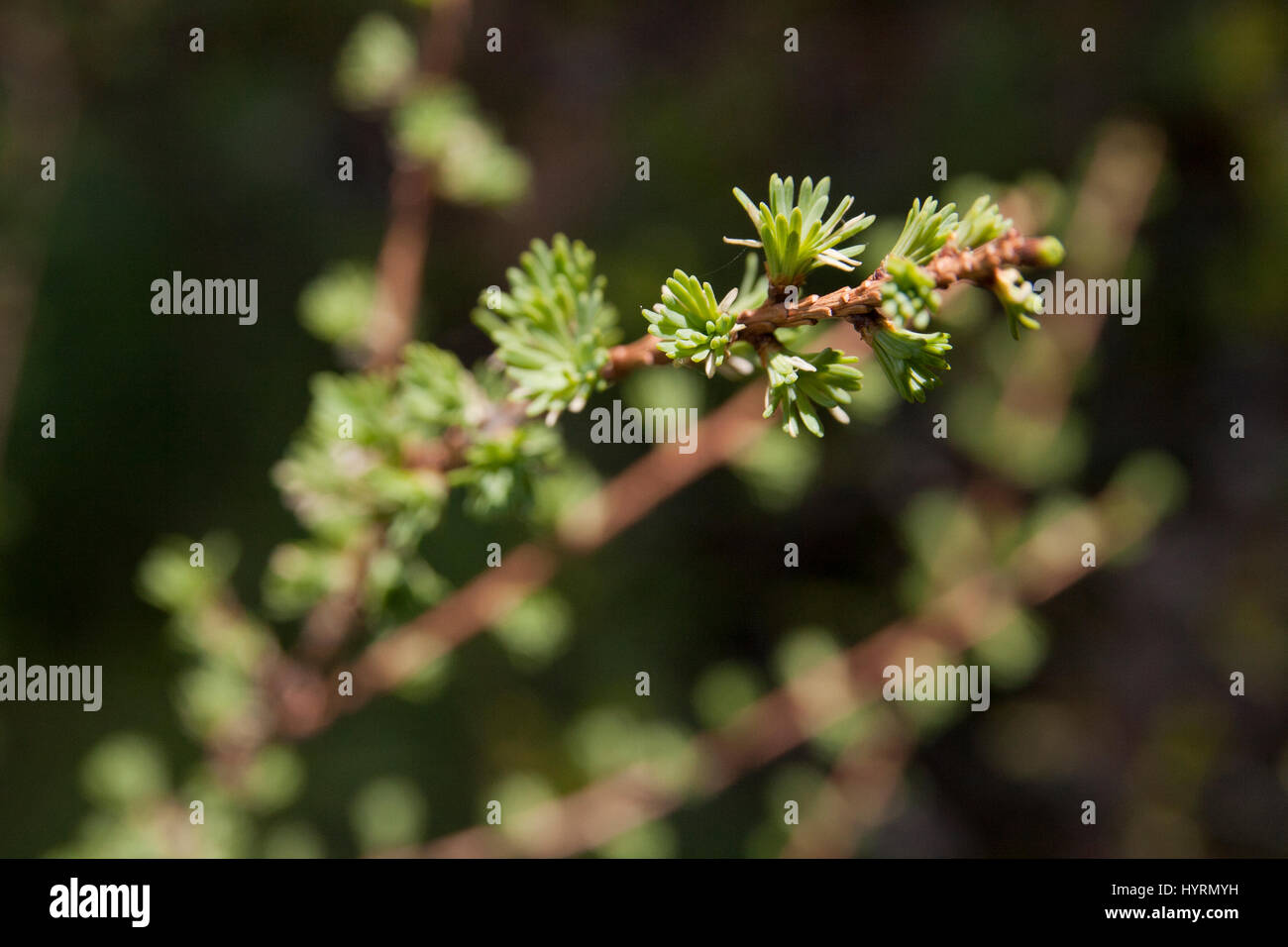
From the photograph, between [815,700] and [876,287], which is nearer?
[876,287]

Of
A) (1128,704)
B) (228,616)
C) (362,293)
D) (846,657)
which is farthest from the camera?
(1128,704)

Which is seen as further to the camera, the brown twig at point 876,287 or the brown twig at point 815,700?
the brown twig at point 815,700

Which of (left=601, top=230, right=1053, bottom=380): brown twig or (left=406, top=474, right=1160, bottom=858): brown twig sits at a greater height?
(left=601, top=230, right=1053, bottom=380): brown twig

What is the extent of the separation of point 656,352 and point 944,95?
1.70 meters

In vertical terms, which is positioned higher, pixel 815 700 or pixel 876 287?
pixel 876 287

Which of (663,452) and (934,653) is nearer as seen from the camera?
(663,452)

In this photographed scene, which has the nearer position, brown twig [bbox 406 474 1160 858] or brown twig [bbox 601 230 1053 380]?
brown twig [bbox 601 230 1053 380]

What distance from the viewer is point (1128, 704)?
7.46 ft

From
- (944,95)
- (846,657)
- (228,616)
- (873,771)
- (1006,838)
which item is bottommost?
(1006,838)

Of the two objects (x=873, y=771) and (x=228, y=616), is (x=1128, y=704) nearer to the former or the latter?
(x=873, y=771)

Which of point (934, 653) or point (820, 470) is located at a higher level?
point (820, 470)

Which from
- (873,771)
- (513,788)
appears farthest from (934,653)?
(513,788)

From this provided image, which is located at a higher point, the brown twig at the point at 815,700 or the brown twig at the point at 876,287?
the brown twig at the point at 876,287
